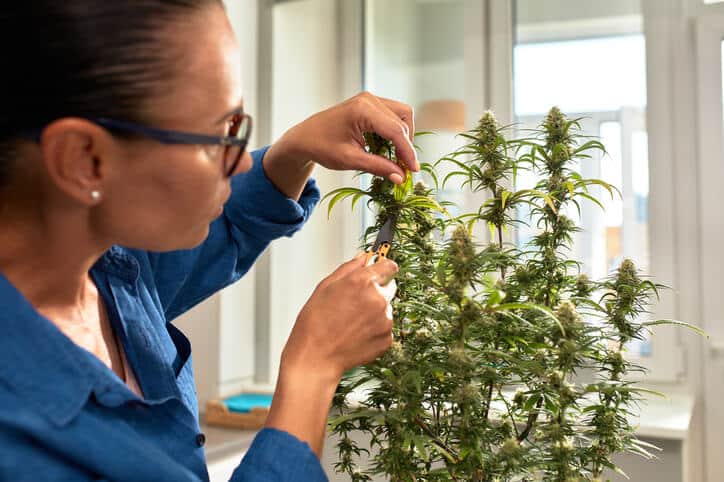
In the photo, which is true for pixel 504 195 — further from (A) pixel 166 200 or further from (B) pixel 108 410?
(B) pixel 108 410

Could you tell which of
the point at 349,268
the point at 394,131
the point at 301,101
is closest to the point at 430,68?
the point at 301,101

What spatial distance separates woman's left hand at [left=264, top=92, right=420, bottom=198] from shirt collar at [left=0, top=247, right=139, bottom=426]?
1.14 ft

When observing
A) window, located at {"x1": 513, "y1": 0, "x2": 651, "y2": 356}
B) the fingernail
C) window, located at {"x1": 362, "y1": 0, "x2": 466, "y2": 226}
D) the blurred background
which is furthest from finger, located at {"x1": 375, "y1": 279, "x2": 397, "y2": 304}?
window, located at {"x1": 362, "y1": 0, "x2": 466, "y2": 226}

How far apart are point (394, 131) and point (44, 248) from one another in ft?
1.20

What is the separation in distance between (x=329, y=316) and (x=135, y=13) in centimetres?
32

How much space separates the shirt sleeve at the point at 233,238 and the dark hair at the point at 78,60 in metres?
0.38

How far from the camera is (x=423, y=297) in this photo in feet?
2.47

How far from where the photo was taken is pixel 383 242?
2.30 feet

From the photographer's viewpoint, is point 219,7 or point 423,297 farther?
point 423,297

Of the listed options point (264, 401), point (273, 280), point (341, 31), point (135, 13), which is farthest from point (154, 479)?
point (341, 31)

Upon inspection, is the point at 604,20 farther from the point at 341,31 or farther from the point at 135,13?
the point at 135,13

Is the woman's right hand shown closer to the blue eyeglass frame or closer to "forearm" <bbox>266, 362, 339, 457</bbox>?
"forearm" <bbox>266, 362, 339, 457</bbox>

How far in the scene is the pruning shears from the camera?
69 centimetres

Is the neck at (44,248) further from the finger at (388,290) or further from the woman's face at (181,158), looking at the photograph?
the finger at (388,290)
